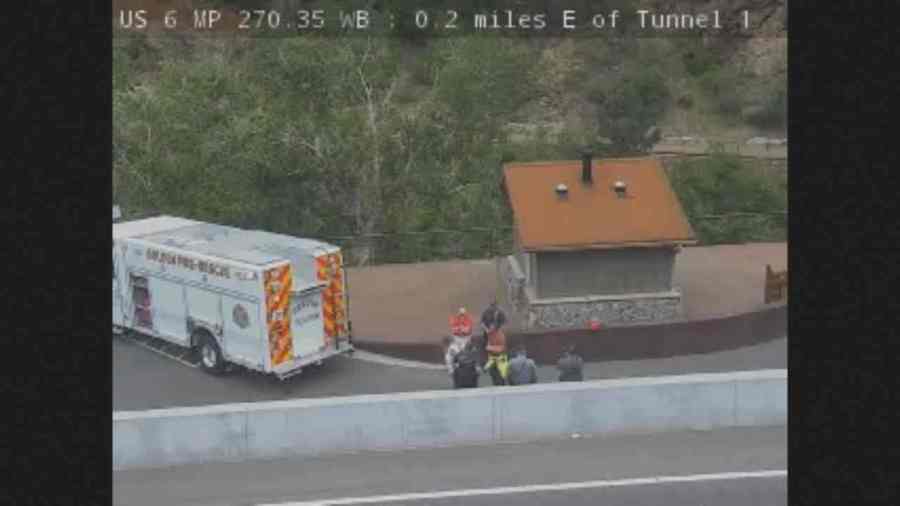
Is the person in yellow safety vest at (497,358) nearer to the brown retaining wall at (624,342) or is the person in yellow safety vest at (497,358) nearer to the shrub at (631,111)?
the brown retaining wall at (624,342)

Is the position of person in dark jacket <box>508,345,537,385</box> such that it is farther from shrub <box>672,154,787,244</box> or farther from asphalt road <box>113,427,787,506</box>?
shrub <box>672,154,787,244</box>

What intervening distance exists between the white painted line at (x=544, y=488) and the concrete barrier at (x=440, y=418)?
55.1 inches

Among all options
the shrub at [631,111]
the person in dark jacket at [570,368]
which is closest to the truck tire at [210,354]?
the person in dark jacket at [570,368]

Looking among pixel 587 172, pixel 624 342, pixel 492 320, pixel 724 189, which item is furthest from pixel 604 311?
pixel 724 189

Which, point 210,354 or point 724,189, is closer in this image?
point 210,354

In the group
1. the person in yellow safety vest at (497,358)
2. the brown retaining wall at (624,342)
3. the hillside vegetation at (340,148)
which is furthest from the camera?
the hillside vegetation at (340,148)

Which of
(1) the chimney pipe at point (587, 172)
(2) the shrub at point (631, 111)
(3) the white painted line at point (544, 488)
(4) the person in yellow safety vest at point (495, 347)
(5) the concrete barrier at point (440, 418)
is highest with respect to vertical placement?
(2) the shrub at point (631, 111)

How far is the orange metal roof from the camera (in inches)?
792

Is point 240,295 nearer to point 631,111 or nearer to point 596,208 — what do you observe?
point 596,208

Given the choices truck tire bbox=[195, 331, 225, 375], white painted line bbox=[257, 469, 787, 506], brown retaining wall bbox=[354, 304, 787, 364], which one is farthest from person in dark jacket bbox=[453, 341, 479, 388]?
truck tire bbox=[195, 331, 225, 375]

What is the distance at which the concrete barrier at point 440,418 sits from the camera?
13.4 meters

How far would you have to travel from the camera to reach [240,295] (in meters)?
17.2

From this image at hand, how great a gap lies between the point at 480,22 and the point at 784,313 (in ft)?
84.8

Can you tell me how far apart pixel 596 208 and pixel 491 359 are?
216 inches
